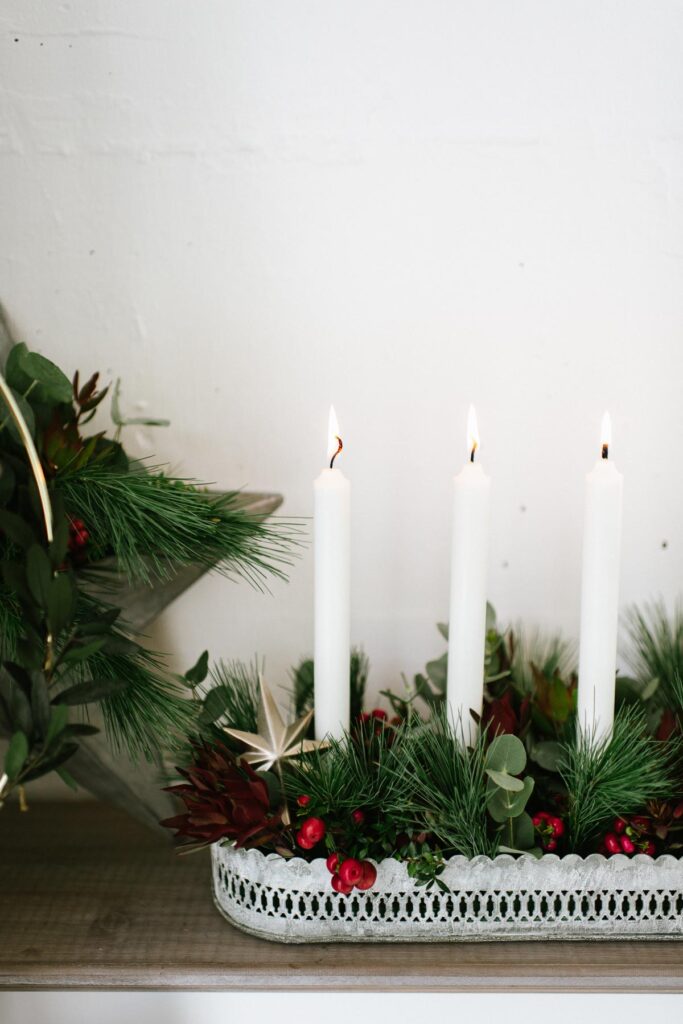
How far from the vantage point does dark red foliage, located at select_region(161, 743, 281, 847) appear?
474mm

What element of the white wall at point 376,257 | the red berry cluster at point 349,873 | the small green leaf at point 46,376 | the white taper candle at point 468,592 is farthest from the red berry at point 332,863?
the small green leaf at point 46,376

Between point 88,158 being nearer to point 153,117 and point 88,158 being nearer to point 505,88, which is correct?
point 153,117

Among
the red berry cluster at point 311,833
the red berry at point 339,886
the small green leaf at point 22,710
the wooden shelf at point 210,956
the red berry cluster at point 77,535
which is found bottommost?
the wooden shelf at point 210,956

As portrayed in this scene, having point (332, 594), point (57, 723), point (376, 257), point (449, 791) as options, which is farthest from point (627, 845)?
point (376, 257)

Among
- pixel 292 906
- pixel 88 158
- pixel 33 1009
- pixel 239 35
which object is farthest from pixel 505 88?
pixel 33 1009

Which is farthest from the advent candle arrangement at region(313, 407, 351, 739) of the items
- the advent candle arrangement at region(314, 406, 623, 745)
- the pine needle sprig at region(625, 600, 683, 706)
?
the pine needle sprig at region(625, 600, 683, 706)

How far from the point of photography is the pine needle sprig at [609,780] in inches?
19.1

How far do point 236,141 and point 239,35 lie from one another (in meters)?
0.07

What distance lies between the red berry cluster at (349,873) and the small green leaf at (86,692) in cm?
15

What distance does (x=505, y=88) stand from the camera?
0.60 m

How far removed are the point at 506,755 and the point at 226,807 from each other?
163 millimetres

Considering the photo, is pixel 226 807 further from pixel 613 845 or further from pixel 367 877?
pixel 613 845

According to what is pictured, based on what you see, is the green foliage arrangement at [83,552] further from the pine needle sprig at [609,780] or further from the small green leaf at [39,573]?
the pine needle sprig at [609,780]

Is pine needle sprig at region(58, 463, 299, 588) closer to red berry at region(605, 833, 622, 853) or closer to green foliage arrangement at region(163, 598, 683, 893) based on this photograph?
green foliage arrangement at region(163, 598, 683, 893)
